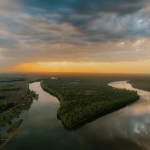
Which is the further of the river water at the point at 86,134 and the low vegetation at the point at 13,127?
the low vegetation at the point at 13,127

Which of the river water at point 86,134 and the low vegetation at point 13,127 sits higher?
the low vegetation at point 13,127

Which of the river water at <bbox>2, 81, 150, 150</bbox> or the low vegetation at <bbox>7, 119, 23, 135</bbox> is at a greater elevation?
the low vegetation at <bbox>7, 119, 23, 135</bbox>

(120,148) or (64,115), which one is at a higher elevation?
(64,115)

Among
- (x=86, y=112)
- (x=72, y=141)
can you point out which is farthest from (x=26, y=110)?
(x=72, y=141)

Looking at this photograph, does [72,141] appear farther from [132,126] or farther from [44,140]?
[132,126]

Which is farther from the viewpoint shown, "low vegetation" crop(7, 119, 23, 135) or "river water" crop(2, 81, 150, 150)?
"low vegetation" crop(7, 119, 23, 135)

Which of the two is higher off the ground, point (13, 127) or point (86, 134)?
point (13, 127)

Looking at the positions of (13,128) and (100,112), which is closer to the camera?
(13,128)

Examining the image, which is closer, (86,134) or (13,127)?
(86,134)
